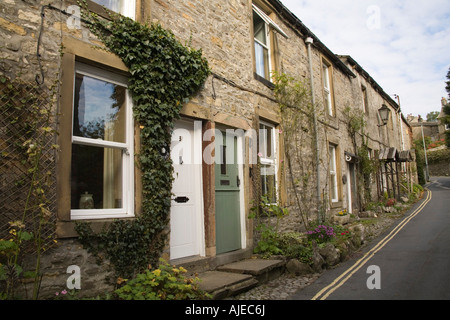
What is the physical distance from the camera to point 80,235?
356 cm

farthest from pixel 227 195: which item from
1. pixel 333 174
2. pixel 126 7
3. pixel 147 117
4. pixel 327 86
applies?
pixel 327 86

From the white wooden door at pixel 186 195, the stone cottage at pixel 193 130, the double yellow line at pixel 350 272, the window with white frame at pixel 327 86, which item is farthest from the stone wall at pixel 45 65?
the window with white frame at pixel 327 86

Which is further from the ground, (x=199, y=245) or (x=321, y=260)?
(x=199, y=245)

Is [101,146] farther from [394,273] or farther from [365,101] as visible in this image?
[365,101]

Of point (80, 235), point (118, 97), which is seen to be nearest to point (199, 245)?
point (80, 235)

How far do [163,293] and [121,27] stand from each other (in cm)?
350

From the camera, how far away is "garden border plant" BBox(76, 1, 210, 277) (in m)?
3.96

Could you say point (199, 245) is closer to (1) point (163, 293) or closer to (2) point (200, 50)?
(1) point (163, 293)

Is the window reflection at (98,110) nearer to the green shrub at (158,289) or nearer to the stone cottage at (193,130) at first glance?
the stone cottage at (193,130)

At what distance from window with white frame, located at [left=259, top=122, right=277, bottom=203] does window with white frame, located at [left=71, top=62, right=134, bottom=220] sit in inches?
142

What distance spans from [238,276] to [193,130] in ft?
8.38

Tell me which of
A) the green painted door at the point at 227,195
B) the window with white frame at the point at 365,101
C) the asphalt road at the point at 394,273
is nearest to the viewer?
the asphalt road at the point at 394,273

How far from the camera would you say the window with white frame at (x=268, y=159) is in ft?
24.0

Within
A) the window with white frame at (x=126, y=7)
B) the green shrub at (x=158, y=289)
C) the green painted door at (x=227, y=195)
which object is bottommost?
the green shrub at (x=158, y=289)
